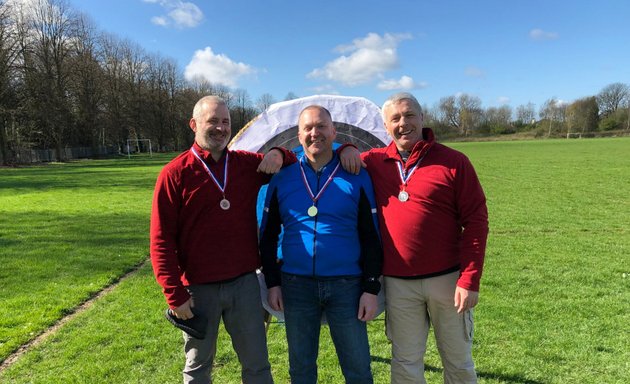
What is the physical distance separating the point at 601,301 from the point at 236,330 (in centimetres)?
625

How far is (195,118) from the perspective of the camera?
11.7 ft

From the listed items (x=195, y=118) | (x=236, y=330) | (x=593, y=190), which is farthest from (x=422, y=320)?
(x=593, y=190)

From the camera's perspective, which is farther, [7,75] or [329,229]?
[7,75]

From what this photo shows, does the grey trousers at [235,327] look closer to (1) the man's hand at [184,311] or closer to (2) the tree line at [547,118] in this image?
(1) the man's hand at [184,311]

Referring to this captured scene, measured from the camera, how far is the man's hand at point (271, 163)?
139 inches

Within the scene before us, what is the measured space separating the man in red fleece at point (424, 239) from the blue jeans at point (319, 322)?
0.36 metres

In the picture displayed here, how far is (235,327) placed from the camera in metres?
3.60

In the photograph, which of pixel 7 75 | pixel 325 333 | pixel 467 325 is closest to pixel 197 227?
pixel 467 325

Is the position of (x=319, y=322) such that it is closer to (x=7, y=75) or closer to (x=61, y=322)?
(x=61, y=322)

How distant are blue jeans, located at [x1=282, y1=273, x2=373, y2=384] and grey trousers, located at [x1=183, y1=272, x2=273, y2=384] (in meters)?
0.28

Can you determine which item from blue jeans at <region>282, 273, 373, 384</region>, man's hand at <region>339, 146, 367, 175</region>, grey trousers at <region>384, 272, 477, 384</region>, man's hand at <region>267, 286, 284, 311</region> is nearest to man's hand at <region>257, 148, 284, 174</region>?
man's hand at <region>339, 146, 367, 175</region>

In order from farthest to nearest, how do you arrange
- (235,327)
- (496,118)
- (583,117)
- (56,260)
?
(496,118) < (583,117) < (56,260) < (235,327)

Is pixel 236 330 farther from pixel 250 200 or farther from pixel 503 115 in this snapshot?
pixel 503 115

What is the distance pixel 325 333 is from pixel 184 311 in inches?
125
